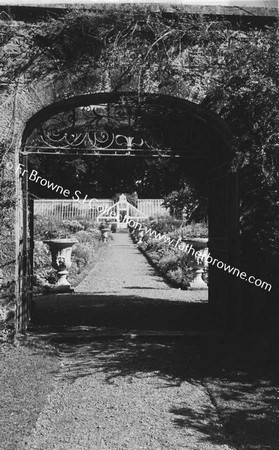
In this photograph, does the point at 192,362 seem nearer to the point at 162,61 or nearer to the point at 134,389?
the point at 134,389

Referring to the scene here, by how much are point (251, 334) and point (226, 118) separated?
8.72 ft

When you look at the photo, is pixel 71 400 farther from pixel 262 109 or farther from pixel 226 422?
pixel 262 109

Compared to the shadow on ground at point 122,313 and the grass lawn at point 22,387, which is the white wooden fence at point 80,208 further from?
the grass lawn at point 22,387

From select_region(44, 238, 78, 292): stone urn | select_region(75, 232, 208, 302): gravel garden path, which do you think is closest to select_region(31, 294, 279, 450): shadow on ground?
select_region(75, 232, 208, 302): gravel garden path

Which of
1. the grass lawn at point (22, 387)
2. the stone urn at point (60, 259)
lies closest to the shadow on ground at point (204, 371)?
the grass lawn at point (22, 387)

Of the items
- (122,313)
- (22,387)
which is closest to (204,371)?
(22,387)

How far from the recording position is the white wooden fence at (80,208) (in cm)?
2592

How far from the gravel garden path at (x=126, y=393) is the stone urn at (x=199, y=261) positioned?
4.60 meters

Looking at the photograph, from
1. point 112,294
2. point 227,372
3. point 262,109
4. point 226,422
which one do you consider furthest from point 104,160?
point 226,422

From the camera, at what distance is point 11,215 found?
611 centimetres

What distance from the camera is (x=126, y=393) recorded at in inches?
181

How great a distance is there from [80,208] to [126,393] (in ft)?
83.4

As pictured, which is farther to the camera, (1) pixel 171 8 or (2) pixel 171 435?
(1) pixel 171 8

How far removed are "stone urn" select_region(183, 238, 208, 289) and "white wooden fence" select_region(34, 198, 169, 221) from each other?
32.5ft
